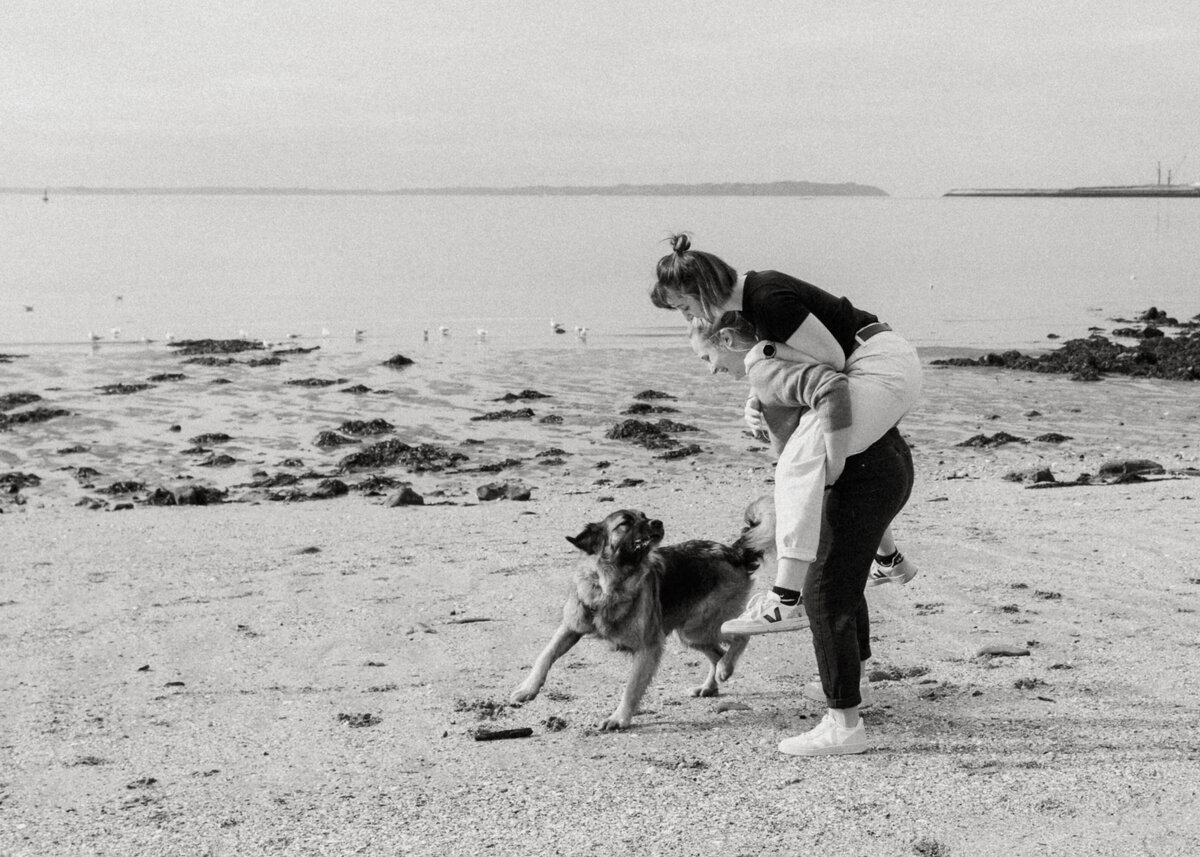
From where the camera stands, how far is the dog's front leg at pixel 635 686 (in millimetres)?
5016

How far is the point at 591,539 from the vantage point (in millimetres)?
5184

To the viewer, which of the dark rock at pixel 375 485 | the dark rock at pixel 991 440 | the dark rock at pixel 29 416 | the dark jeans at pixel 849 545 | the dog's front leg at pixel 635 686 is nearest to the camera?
the dark jeans at pixel 849 545

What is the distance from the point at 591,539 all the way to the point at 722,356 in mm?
1186

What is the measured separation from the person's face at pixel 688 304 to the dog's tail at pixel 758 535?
1.68m

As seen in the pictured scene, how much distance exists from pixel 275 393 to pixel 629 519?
40.5 feet

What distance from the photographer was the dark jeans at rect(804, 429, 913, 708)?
14.0ft

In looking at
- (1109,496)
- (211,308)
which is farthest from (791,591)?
(211,308)

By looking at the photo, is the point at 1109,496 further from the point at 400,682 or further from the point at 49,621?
the point at 49,621

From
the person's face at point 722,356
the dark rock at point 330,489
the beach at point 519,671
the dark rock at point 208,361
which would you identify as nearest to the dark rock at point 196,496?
the beach at point 519,671

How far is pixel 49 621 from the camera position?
256 inches

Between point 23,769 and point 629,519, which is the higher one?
point 629,519

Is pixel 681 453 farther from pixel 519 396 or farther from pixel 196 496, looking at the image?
pixel 196 496

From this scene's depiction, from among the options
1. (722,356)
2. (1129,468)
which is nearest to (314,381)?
(1129,468)

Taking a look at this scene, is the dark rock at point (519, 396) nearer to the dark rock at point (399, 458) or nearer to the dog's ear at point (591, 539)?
the dark rock at point (399, 458)
